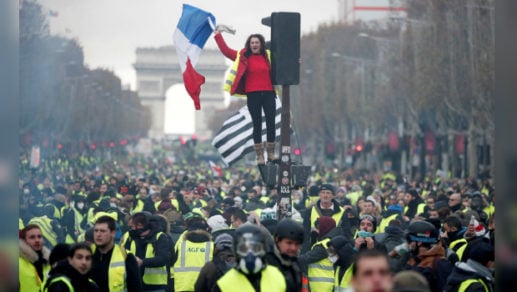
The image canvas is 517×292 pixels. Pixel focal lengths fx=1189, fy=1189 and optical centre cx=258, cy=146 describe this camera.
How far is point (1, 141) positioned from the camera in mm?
2863

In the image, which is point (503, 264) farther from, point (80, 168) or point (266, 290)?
point (80, 168)

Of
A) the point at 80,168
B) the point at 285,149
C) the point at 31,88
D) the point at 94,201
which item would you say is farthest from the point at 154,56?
the point at 285,149

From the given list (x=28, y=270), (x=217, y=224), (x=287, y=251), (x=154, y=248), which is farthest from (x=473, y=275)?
(x=217, y=224)

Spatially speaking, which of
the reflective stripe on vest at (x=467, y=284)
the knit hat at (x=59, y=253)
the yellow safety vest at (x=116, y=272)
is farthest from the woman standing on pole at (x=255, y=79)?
the reflective stripe on vest at (x=467, y=284)

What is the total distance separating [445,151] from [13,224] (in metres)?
56.4

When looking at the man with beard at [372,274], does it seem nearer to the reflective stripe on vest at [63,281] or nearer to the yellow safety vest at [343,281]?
the reflective stripe on vest at [63,281]

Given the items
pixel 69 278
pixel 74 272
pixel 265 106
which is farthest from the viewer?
pixel 265 106

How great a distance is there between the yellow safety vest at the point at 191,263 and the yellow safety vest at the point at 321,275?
872 millimetres

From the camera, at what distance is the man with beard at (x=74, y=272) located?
6497 mm

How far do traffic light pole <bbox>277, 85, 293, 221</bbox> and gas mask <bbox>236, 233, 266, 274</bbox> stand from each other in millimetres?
3999

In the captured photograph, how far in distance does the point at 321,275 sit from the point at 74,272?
10.4ft

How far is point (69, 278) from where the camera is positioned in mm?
6613

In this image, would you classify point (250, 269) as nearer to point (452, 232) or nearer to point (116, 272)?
point (116, 272)

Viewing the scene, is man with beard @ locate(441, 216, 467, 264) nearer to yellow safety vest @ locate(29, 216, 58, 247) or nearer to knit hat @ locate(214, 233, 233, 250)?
knit hat @ locate(214, 233, 233, 250)
